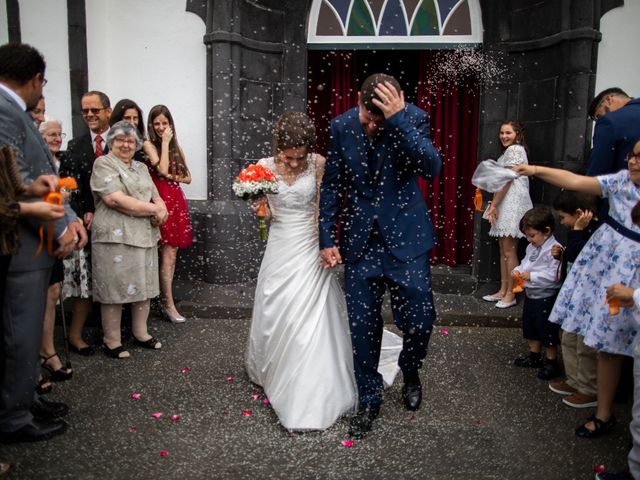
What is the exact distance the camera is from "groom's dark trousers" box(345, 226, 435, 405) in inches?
144

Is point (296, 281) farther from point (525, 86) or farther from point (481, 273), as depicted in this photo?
point (525, 86)

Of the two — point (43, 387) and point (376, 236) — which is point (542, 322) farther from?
point (43, 387)

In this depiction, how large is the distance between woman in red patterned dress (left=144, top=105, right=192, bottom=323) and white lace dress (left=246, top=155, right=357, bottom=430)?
1999 millimetres

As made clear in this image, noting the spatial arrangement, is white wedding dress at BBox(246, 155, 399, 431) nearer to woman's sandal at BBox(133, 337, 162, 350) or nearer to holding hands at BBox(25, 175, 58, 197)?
woman's sandal at BBox(133, 337, 162, 350)

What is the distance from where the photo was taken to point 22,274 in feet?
11.0

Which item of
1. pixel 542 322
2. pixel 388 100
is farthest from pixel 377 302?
pixel 542 322

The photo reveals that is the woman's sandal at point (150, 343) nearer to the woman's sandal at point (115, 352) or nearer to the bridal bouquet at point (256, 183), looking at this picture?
the woman's sandal at point (115, 352)

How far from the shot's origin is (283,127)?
406 centimetres

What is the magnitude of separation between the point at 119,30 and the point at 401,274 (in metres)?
5.60

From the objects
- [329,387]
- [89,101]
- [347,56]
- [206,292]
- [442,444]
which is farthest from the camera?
[347,56]

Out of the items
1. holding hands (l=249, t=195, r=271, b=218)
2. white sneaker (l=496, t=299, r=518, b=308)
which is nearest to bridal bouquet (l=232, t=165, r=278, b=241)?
holding hands (l=249, t=195, r=271, b=218)

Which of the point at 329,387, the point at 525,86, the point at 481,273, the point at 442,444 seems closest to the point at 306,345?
the point at 329,387

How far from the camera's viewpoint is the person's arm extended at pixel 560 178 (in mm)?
3127

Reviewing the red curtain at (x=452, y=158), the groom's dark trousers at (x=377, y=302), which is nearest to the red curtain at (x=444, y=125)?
the red curtain at (x=452, y=158)
